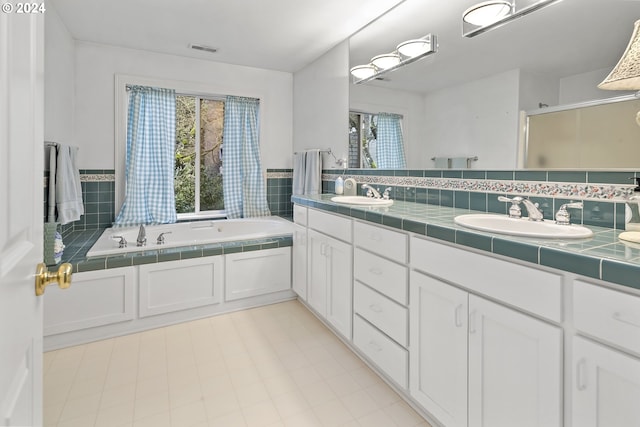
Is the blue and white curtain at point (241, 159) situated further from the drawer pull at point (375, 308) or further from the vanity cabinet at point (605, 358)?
the vanity cabinet at point (605, 358)

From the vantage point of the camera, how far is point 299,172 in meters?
3.77

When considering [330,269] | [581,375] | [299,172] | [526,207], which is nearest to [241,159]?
[299,172]

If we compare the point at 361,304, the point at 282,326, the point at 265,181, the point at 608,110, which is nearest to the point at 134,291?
the point at 282,326

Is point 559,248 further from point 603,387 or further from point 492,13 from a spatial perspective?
point 492,13

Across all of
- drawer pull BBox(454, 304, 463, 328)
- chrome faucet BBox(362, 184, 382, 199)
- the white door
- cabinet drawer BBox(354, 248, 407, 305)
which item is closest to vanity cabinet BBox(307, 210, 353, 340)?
cabinet drawer BBox(354, 248, 407, 305)

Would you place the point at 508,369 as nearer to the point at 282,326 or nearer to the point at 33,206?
the point at 33,206

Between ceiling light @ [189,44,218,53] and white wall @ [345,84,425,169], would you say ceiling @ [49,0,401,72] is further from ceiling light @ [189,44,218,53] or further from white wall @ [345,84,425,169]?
white wall @ [345,84,425,169]

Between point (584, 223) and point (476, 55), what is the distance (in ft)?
3.51

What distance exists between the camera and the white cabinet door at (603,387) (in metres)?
0.88

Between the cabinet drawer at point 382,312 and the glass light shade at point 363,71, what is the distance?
1.68 m

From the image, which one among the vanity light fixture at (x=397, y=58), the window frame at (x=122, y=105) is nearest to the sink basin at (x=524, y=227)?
the vanity light fixture at (x=397, y=58)

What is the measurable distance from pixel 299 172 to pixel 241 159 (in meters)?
0.68

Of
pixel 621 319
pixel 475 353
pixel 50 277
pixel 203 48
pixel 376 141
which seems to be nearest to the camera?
pixel 50 277

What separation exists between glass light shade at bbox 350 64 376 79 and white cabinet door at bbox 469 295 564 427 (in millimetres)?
2042
